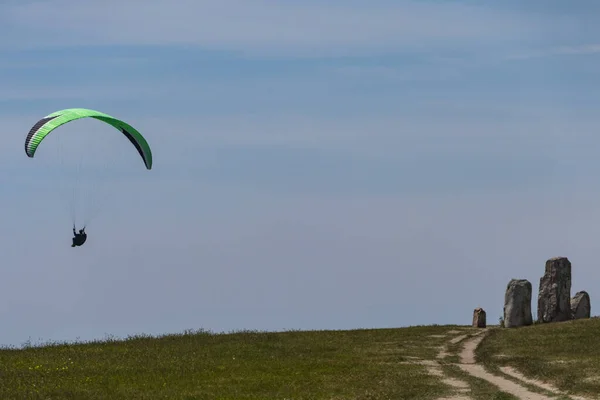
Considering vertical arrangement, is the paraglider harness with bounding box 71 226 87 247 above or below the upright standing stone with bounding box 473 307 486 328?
above

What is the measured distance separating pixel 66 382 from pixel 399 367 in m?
14.2

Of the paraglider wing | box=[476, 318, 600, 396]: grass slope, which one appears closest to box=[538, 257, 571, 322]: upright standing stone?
box=[476, 318, 600, 396]: grass slope

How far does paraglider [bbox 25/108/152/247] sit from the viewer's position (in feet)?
147

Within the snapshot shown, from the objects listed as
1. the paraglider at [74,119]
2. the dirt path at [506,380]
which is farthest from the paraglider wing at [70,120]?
the dirt path at [506,380]

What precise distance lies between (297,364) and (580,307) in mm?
23801

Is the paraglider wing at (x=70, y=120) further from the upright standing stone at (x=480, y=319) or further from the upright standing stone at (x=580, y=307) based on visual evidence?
the upright standing stone at (x=580, y=307)

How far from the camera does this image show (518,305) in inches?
2276

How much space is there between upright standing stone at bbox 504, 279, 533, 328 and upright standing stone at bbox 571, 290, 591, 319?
2.80 m

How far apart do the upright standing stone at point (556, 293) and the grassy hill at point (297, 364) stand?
10.1 feet

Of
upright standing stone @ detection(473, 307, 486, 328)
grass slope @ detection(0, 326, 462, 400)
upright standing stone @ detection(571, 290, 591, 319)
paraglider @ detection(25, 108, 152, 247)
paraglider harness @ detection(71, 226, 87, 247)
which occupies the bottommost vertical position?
grass slope @ detection(0, 326, 462, 400)

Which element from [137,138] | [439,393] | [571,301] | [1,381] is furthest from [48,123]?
[571,301]

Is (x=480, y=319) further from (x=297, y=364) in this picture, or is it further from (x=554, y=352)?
(x=297, y=364)

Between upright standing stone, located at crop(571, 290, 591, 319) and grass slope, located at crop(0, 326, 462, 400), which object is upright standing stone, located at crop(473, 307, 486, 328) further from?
upright standing stone, located at crop(571, 290, 591, 319)

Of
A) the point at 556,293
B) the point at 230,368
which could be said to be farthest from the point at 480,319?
the point at 230,368
